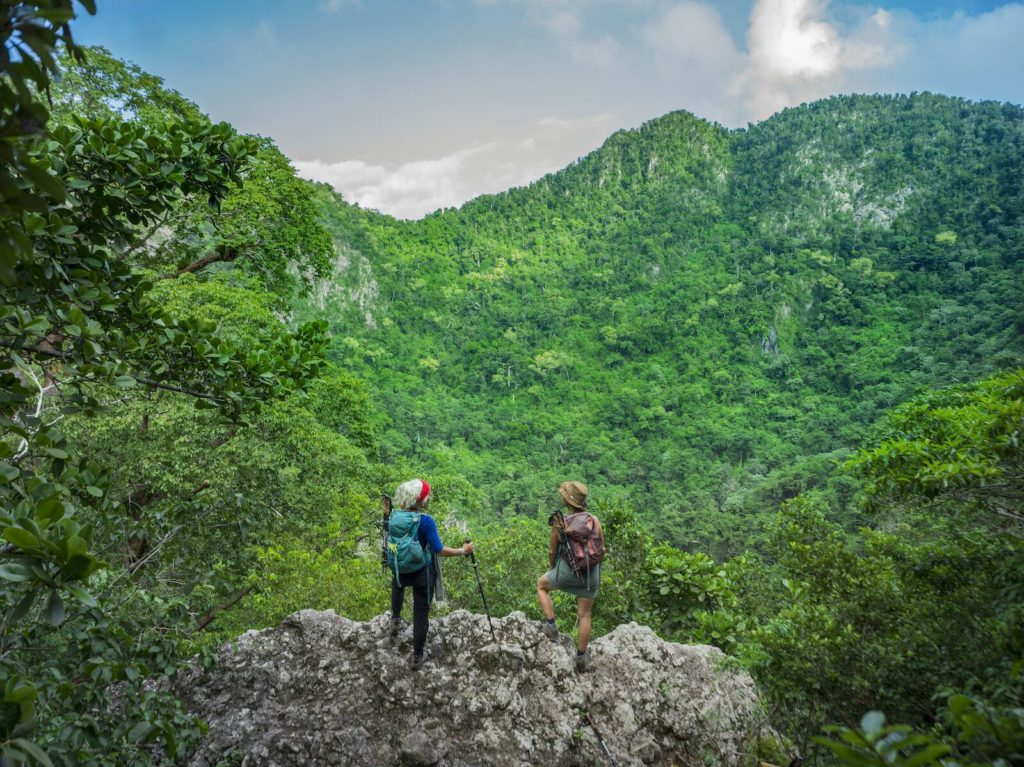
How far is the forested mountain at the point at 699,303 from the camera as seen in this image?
187ft

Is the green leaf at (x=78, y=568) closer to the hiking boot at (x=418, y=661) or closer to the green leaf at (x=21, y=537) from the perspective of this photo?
the green leaf at (x=21, y=537)

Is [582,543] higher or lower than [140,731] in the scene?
lower

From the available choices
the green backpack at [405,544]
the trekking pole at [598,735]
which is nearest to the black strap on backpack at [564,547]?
the trekking pole at [598,735]

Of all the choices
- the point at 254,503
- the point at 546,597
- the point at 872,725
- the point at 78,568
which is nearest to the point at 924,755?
the point at 872,725

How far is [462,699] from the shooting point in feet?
14.4

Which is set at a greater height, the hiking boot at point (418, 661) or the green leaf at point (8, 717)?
the green leaf at point (8, 717)

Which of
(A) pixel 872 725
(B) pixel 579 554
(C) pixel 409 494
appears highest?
(A) pixel 872 725

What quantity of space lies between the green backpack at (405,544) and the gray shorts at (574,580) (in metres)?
1.26

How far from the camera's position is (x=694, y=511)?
39.3 m

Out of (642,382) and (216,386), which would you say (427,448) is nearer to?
(642,382)

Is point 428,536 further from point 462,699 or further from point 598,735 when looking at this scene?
point 598,735

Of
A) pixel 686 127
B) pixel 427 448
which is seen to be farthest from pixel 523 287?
pixel 686 127

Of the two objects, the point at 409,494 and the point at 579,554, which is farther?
the point at 579,554

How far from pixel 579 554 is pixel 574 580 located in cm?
32
